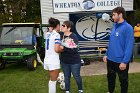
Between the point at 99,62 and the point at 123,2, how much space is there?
3745mm

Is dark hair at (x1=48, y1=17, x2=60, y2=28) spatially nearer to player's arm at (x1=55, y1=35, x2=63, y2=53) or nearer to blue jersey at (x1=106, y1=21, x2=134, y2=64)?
player's arm at (x1=55, y1=35, x2=63, y2=53)

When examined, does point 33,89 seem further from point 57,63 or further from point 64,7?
point 64,7

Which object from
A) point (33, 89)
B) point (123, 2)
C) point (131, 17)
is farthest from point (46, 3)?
point (33, 89)

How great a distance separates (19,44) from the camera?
1188cm

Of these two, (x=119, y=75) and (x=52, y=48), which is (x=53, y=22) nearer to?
(x=52, y=48)

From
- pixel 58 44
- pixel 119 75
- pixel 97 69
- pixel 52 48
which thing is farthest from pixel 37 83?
pixel 119 75

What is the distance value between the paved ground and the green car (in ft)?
6.05

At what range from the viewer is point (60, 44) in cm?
635

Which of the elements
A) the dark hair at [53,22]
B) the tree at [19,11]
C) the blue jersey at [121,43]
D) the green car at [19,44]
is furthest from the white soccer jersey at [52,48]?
the tree at [19,11]

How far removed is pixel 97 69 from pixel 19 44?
295 centimetres

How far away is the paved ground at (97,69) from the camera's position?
10555 mm

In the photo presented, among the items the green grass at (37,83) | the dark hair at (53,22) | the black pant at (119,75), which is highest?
the dark hair at (53,22)

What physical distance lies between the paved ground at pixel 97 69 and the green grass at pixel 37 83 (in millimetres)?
820

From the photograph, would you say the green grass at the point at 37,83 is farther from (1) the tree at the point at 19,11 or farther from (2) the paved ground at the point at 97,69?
(1) the tree at the point at 19,11
